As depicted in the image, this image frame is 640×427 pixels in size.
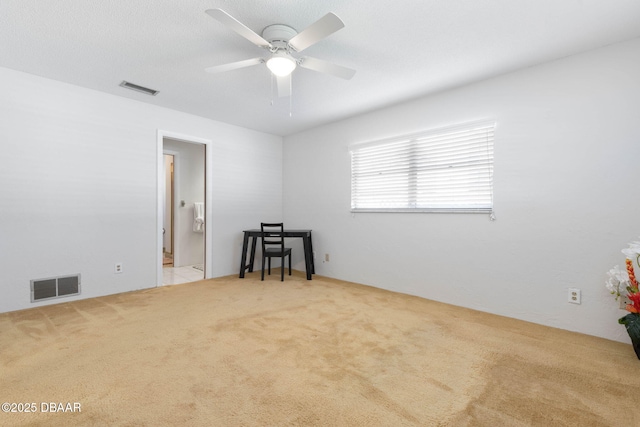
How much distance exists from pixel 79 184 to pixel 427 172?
12.9 feet

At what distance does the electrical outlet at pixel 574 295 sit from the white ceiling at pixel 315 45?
6.56ft

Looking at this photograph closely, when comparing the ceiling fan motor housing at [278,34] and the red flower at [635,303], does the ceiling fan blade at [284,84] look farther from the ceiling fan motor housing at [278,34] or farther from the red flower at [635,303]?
the red flower at [635,303]

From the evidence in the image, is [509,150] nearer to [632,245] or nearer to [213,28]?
[632,245]

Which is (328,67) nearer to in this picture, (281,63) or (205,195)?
(281,63)

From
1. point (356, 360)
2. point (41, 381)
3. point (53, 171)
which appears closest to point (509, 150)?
point (356, 360)

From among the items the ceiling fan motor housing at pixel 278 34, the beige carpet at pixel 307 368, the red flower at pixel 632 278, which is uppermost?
the ceiling fan motor housing at pixel 278 34

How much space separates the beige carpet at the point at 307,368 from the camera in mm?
1419

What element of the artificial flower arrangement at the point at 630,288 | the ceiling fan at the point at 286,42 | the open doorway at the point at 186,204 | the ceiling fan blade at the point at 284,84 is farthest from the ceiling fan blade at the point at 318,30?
the open doorway at the point at 186,204

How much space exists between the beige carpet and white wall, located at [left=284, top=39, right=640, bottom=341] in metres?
0.29

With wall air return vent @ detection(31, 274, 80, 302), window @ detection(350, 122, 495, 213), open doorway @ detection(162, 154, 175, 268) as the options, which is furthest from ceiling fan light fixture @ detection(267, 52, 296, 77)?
open doorway @ detection(162, 154, 175, 268)

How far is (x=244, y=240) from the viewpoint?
4309mm

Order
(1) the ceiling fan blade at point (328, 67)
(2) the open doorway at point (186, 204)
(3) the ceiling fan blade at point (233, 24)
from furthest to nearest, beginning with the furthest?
(2) the open doorway at point (186, 204), (1) the ceiling fan blade at point (328, 67), (3) the ceiling fan blade at point (233, 24)

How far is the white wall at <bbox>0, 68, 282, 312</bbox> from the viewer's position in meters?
2.76

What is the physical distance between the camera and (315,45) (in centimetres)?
226
